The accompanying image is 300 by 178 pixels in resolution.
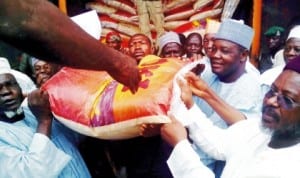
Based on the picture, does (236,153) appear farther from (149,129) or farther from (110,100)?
(110,100)

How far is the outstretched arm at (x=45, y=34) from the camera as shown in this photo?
58.7 inches

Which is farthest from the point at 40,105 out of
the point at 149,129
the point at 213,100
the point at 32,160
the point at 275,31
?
the point at 275,31

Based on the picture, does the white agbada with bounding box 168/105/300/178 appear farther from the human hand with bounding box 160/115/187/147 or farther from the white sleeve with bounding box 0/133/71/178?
the white sleeve with bounding box 0/133/71/178

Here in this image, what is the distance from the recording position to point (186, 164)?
9.30 feet

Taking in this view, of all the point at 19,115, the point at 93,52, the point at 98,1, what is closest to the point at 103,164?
the point at 19,115

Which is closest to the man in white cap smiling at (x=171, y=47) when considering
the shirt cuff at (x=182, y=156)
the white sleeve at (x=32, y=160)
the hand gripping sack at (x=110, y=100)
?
the hand gripping sack at (x=110, y=100)

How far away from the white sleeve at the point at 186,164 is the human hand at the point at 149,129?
21 centimetres

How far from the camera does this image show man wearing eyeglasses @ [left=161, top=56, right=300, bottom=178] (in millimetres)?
2648

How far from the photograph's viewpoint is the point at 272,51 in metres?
5.58

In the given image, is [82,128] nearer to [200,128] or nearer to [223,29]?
[200,128]

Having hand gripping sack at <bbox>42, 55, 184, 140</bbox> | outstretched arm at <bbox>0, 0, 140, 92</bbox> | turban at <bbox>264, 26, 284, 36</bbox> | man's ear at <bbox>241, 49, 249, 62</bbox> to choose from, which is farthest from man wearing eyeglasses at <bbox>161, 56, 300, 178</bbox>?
turban at <bbox>264, 26, 284, 36</bbox>

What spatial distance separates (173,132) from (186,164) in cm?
20

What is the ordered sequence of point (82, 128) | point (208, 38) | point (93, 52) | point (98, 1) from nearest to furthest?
point (93, 52) → point (82, 128) → point (208, 38) → point (98, 1)

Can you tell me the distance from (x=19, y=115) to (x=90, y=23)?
0.70 meters
